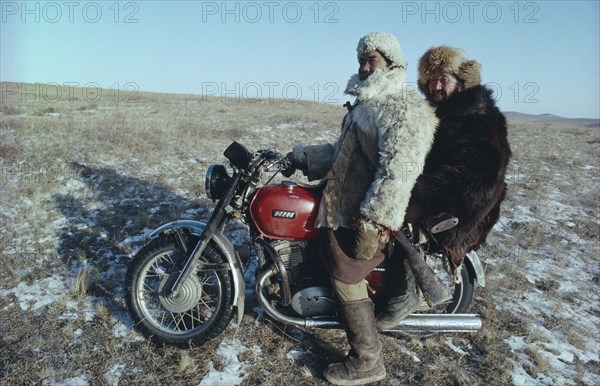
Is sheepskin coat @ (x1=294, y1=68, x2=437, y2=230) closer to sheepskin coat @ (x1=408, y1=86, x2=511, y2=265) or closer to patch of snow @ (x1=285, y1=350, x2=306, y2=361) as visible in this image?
sheepskin coat @ (x1=408, y1=86, x2=511, y2=265)

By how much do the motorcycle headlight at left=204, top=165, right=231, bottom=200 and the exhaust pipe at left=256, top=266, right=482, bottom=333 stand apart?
0.69 meters

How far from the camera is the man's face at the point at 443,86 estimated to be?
3.35 m

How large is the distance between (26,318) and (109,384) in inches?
45.5

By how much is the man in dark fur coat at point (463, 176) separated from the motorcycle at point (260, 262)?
Result: 5.7 inches

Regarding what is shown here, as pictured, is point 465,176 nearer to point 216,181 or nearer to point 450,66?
point 450,66

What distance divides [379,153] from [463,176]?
61cm

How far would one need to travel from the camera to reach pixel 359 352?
2836 millimetres

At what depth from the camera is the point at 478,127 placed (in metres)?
2.79

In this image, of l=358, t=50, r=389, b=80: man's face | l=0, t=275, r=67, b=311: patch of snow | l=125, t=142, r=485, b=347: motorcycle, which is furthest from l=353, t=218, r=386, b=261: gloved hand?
l=0, t=275, r=67, b=311: patch of snow

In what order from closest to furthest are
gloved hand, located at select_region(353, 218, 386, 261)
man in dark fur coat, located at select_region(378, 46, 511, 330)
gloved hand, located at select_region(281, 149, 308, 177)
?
gloved hand, located at select_region(353, 218, 386, 261), man in dark fur coat, located at select_region(378, 46, 511, 330), gloved hand, located at select_region(281, 149, 308, 177)

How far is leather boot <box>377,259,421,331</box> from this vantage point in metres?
2.94

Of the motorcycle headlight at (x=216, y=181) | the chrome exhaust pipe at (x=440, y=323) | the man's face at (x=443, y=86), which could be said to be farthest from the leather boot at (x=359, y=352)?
the man's face at (x=443, y=86)

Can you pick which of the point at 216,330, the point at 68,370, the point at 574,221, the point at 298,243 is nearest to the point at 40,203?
the point at 68,370

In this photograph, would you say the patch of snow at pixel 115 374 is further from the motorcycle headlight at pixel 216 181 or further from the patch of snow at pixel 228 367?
the motorcycle headlight at pixel 216 181
